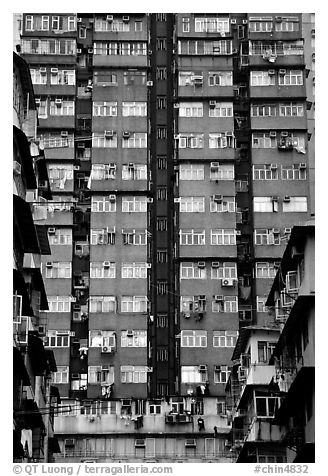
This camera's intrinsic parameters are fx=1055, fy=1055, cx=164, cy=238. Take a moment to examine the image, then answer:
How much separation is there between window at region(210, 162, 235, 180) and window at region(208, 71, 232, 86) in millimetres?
4160

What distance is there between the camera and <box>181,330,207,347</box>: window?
47156mm

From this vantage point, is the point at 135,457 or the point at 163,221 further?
the point at 163,221

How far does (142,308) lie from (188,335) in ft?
8.16

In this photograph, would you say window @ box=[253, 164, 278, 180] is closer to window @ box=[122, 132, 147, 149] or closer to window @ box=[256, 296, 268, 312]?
window @ box=[122, 132, 147, 149]

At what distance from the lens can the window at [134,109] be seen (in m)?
51.0

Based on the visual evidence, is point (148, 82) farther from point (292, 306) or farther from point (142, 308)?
point (292, 306)

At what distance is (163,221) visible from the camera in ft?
166

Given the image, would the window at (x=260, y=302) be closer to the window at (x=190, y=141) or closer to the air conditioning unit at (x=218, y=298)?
the air conditioning unit at (x=218, y=298)

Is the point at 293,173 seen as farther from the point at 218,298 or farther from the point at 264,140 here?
the point at 218,298

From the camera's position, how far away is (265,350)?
114 feet

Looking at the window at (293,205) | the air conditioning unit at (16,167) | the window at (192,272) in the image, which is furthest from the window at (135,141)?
the air conditioning unit at (16,167)

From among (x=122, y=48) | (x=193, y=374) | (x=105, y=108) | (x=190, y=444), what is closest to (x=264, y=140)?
(x=105, y=108)

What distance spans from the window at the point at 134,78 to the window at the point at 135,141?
8.95ft

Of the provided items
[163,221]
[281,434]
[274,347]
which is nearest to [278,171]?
[163,221]
